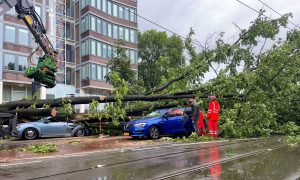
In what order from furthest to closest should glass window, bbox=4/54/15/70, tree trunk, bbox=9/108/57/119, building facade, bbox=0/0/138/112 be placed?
building facade, bbox=0/0/138/112 → glass window, bbox=4/54/15/70 → tree trunk, bbox=9/108/57/119

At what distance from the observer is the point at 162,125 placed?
53.3ft

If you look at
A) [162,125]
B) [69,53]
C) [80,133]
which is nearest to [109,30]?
[69,53]

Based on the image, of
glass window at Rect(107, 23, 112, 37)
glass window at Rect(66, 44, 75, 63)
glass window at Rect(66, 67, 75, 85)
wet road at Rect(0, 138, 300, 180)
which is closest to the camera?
wet road at Rect(0, 138, 300, 180)

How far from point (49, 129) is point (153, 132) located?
609cm

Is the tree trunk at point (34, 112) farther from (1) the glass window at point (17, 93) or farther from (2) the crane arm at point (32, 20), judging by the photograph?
(1) the glass window at point (17, 93)

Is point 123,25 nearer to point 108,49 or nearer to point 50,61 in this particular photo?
point 108,49

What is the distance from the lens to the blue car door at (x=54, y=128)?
19391 millimetres

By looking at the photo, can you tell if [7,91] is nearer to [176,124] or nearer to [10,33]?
[10,33]

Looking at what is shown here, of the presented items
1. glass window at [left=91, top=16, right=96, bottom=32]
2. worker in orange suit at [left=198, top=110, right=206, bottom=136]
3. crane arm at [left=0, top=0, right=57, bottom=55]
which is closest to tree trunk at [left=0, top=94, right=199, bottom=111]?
worker in orange suit at [left=198, top=110, right=206, bottom=136]

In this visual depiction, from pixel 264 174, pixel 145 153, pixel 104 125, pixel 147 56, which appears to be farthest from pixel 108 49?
pixel 264 174

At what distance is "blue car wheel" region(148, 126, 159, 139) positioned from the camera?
1588 cm

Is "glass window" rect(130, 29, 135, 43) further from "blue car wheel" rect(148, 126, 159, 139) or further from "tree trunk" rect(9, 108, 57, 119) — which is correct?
"blue car wheel" rect(148, 126, 159, 139)

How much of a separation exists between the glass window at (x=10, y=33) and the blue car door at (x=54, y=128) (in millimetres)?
20894

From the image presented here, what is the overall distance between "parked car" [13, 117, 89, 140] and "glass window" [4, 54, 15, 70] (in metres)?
19.9
